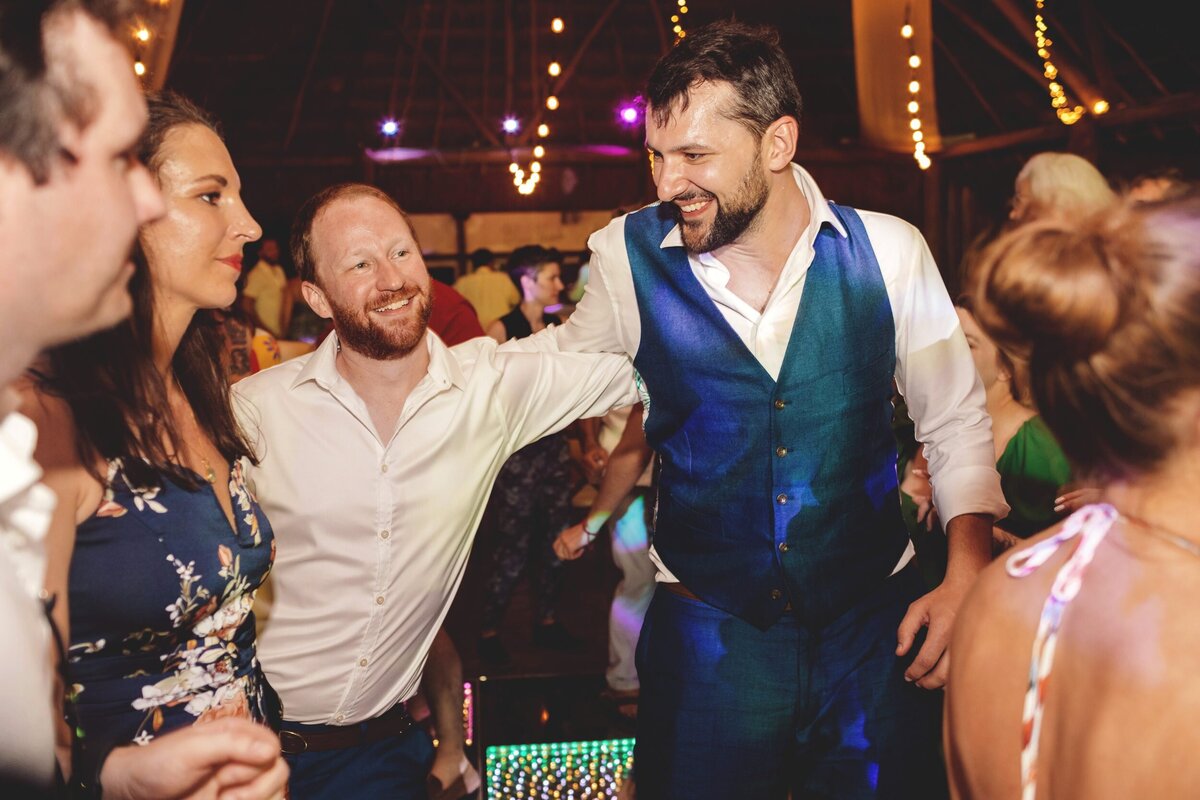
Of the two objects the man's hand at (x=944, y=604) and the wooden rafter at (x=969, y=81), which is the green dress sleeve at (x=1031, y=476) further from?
the wooden rafter at (x=969, y=81)

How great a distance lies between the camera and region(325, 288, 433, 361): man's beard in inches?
78.4

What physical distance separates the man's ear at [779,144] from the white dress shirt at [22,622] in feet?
4.61

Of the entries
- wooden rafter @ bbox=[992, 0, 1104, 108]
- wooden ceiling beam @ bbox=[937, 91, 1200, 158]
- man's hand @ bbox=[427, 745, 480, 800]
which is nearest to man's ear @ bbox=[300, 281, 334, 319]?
man's hand @ bbox=[427, 745, 480, 800]

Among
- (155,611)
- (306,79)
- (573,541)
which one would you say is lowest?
(573,541)

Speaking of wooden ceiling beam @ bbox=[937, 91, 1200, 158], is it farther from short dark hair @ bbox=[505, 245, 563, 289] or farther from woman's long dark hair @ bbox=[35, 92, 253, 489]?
woman's long dark hair @ bbox=[35, 92, 253, 489]

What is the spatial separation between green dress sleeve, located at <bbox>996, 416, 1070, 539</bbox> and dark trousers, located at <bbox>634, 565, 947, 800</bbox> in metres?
0.84

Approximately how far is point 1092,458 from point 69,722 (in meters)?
1.01

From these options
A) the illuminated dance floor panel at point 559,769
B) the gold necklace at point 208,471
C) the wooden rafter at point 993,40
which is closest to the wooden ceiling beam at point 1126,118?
the wooden rafter at point 993,40

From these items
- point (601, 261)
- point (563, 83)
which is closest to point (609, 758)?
point (601, 261)

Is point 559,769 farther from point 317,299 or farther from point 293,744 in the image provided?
point 317,299

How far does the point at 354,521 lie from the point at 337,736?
42 centimetres

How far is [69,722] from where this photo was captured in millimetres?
997

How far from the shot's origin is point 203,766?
99cm

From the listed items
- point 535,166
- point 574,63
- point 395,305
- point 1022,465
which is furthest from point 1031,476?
point 574,63
